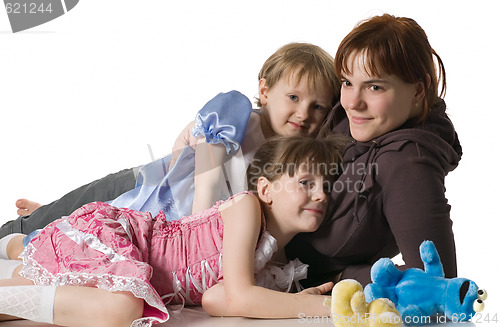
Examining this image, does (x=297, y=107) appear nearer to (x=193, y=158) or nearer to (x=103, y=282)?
(x=193, y=158)

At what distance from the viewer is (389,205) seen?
1.70 m

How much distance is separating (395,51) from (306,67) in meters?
0.39

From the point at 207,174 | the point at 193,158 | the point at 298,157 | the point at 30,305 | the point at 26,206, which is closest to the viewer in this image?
the point at 30,305

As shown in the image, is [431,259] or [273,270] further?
[273,270]

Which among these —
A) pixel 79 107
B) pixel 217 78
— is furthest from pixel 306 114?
pixel 79 107

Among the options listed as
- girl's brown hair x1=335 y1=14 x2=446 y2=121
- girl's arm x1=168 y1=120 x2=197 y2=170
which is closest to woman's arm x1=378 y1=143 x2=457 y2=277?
girl's brown hair x1=335 y1=14 x2=446 y2=121

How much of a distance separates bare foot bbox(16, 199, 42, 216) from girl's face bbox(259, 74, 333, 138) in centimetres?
106

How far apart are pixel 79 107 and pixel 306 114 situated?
0.85 m

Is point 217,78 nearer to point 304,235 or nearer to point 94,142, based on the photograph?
point 94,142

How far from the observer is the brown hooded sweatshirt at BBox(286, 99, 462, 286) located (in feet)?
5.40

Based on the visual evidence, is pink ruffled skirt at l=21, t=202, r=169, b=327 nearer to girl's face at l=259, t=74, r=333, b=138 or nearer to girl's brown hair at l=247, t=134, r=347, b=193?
girl's brown hair at l=247, t=134, r=347, b=193

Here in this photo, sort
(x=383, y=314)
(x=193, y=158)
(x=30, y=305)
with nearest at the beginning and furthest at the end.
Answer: (x=383, y=314) < (x=30, y=305) < (x=193, y=158)

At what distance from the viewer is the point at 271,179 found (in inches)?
72.0

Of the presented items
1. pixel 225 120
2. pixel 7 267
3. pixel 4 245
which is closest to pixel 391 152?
pixel 225 120
